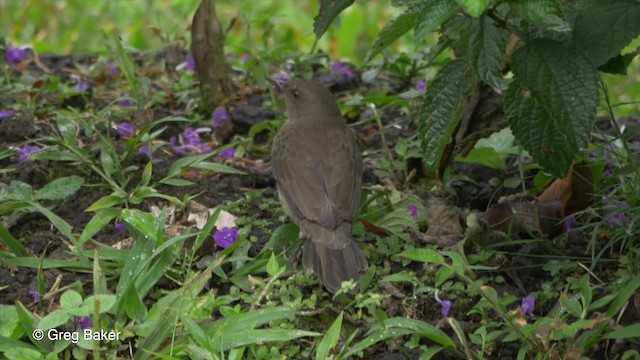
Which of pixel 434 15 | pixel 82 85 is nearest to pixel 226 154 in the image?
pixel 82 85

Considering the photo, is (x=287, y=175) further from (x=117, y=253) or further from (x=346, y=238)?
(x=117, y=253)

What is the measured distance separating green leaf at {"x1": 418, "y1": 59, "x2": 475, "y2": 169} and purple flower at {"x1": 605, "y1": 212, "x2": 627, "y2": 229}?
87 centimetres

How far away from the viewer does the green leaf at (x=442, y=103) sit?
4.43m

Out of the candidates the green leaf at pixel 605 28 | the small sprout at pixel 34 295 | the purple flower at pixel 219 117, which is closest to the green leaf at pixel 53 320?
the small sprout at pixel 34 295

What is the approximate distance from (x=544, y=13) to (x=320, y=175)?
5.96 feet

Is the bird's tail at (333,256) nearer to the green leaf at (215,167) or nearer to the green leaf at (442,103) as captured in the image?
the green leaf at (442,103)

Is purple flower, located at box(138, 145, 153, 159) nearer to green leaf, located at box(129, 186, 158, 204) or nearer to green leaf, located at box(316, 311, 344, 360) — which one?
green leaf, located at box(129, 186, 158, 204)

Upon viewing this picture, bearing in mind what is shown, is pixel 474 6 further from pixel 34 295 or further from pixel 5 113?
pixel 5 113

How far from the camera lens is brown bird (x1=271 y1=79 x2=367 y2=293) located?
187 inches

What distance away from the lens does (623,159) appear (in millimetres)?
5098

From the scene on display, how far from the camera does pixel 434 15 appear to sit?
3.86 meters

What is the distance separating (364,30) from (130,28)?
2.16m

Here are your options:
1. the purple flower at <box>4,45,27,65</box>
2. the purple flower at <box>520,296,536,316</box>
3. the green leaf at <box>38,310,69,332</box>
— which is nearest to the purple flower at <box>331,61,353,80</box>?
the purple flower at <box>4,45,27,65</box>

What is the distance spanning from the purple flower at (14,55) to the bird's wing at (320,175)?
2.47 metres
